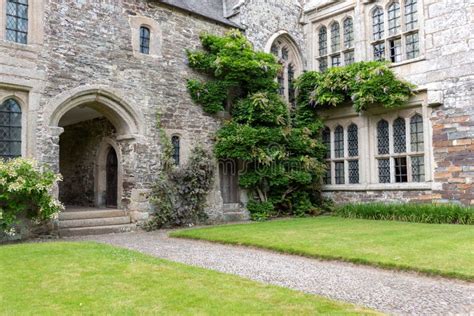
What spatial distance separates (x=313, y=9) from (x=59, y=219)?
35.1 feet

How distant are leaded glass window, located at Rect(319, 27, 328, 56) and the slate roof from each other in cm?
335

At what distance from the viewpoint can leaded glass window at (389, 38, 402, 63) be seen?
1309 centimetres

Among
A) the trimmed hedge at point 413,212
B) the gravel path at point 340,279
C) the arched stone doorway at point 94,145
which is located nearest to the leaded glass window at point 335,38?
the trimmed hedge at point 413,212

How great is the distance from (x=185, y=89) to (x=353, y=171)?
19.4 feet

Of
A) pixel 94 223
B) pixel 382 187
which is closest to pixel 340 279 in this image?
pixel 94 223

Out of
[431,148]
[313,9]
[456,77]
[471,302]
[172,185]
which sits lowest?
[471,302]

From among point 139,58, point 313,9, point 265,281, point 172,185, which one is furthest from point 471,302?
point 313,9

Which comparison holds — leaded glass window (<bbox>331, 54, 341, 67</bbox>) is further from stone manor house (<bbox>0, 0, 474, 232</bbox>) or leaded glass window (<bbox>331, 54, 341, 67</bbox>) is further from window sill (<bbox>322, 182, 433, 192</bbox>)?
window sill (<bbox>322, 182, 433, 192</bbox>)

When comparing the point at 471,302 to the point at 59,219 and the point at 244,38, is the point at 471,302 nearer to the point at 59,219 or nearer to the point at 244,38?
the point at 59,219

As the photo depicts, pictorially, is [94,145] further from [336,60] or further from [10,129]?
[336,60]

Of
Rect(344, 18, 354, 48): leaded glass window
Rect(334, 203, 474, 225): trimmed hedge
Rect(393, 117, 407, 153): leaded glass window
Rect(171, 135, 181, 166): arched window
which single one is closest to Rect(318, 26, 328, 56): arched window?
Rect(344, 18, 354, 48): leaded glass window

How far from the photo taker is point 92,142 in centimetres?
1378

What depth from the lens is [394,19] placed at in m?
13.3

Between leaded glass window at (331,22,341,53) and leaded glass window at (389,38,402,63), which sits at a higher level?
leaded glass window at (331,22,341,53)
